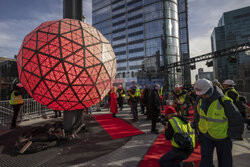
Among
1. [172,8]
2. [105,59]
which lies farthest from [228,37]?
[105,59]

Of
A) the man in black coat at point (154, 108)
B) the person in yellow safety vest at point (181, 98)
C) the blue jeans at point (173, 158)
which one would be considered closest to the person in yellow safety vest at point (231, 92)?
the person in yellow safety vest at point (181, 98)

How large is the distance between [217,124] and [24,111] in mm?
7938

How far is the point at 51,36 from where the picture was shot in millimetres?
2895

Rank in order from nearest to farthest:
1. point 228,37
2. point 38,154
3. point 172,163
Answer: point 172,163
point 38,154
point 228,37

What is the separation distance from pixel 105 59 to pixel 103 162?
233 cm

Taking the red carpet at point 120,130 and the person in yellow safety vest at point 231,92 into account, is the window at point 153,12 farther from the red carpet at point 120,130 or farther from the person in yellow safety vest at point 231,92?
the red carpet at point 120,130

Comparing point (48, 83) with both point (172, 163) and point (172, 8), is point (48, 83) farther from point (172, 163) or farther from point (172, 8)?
point (172, 8)

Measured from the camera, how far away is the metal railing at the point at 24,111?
6.01m

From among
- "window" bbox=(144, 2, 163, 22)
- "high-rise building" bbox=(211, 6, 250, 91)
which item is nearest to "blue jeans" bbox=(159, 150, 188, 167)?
"window" bbox=(144, 2, 163, 22)

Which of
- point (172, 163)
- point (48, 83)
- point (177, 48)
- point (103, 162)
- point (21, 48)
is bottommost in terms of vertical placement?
point (103, 162)

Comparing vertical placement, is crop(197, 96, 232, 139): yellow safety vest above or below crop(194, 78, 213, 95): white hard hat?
below

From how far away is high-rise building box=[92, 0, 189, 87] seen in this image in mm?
37062

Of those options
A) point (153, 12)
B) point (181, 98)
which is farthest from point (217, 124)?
point (153, 12)

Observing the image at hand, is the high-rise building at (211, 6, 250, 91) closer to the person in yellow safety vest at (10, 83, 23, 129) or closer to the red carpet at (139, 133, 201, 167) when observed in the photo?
the red carpet at (139, 133, 201, 167)
